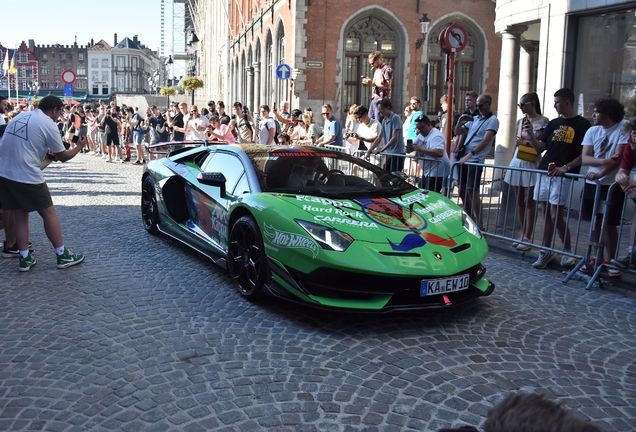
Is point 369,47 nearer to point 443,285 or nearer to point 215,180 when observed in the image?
point 215,180

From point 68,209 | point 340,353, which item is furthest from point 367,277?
point 68,209

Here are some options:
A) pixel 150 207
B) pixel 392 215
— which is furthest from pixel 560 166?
pixel 150 207

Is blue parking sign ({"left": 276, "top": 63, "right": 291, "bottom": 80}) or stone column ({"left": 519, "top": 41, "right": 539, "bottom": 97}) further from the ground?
blue parking sign ({"left": 276, "top": 63, "right": 291, "bottom": 80})

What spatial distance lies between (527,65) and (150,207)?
8279 mm

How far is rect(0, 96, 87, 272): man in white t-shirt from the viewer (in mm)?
6133

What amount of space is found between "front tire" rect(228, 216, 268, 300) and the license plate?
50.2 inches

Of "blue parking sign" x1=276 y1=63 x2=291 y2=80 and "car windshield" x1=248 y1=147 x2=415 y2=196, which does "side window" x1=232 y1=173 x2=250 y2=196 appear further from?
"blue parking sign" x1=276 y1=63 x2=291 y2=80

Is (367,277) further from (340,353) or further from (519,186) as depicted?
(519,186)

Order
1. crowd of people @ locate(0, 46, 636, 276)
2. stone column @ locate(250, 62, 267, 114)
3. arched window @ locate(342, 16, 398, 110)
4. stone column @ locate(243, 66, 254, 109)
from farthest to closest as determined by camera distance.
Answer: stone column @ locate(243, 66, 254, 109) → stone column @ locate(250, 62, 267, 114) → arched window @ locate(342, 16, 398, 110) → crowd of people @ locate(0, 46, 636, 276)

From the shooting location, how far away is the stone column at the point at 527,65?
12.1 meters

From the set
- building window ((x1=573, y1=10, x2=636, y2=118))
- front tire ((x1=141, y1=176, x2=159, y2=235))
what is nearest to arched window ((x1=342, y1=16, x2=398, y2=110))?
building window ((x1=573, y1=10, x2=636, y2=118))

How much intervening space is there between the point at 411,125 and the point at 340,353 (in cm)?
813

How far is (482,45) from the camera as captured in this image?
26.8 metres

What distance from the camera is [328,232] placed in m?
4.66
